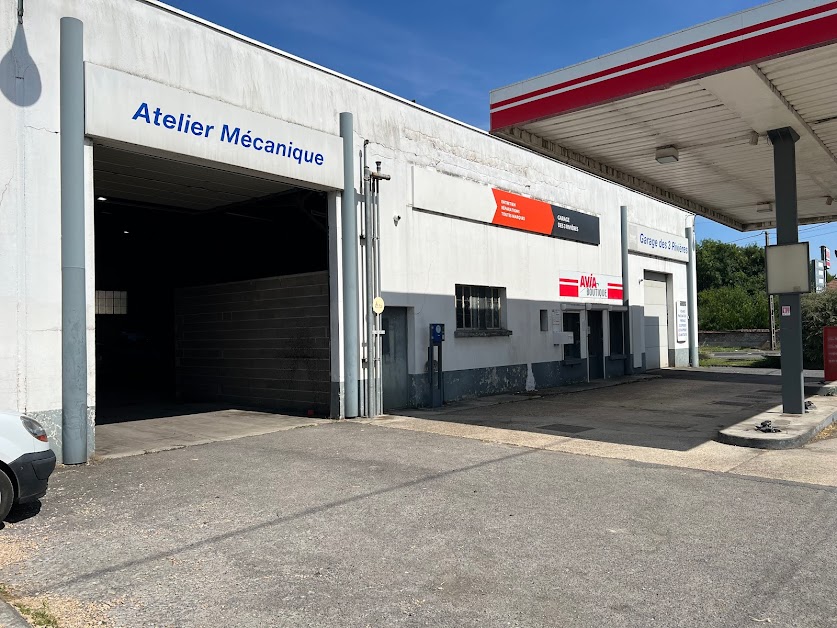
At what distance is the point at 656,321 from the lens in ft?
83.1

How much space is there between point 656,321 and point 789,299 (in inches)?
557

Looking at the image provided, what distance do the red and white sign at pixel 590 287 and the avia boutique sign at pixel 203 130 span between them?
9277 mm

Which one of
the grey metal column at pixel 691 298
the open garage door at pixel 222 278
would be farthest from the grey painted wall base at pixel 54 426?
the grey metal column at pixel 691 298

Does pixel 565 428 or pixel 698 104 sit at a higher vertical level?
pixel 698 104

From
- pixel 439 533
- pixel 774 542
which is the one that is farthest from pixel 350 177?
pixel 774 542

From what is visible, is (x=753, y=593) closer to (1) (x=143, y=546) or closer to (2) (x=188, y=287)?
(1) (x=143, y=546)

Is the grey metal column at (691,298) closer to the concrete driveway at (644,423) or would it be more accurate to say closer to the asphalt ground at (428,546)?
the concrete driveway at (644,423)

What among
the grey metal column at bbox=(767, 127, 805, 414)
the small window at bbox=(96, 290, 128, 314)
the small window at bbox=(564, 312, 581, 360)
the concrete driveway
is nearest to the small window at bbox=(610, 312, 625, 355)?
the small window at bbox=(564, 312, 581, 360)

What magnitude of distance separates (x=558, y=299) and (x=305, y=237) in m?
8.37

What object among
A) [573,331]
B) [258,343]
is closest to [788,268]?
[573,331]

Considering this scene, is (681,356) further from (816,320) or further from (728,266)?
(728,266)

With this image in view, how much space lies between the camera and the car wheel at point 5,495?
19.1ft

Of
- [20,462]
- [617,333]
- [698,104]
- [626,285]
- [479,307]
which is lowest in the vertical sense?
[20,462]

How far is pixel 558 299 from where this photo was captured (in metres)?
19.3
